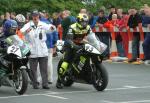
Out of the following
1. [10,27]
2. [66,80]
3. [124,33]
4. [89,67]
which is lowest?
[66,80]

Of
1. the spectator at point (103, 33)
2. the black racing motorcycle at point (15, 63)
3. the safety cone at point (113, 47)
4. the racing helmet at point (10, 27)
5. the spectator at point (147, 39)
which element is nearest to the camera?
the black racing motorcycle at point (15, 63)

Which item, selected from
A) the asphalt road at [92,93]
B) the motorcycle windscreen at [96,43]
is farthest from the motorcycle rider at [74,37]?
the asphalt road at [92,93]

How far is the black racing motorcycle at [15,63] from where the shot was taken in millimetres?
14234

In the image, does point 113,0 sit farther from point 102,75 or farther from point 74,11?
point 102,75

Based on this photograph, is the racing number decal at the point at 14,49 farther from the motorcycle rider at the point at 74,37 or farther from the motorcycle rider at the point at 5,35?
the motorcycle rider at the point at 74,37

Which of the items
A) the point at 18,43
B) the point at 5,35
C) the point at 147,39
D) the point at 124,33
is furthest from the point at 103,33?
the point at 18,43

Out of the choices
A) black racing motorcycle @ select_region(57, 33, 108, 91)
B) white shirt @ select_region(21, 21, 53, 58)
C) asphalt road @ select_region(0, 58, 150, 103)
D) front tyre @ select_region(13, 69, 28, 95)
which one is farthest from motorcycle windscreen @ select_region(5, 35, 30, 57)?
black racing motorcycle @ select_region(57, 33, 108, 91)

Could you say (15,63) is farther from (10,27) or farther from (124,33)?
(124,33)

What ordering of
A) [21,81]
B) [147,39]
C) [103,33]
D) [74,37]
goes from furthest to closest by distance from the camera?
[103,33] < [147,39] < [74,37] < [21,81]

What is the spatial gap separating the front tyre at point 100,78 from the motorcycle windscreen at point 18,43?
172 centimetres

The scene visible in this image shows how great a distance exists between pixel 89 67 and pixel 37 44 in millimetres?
1453

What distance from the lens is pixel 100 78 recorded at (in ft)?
48.5

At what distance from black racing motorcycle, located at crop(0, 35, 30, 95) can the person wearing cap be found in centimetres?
73

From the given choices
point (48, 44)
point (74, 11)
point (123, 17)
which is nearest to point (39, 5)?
point (74, 11)
